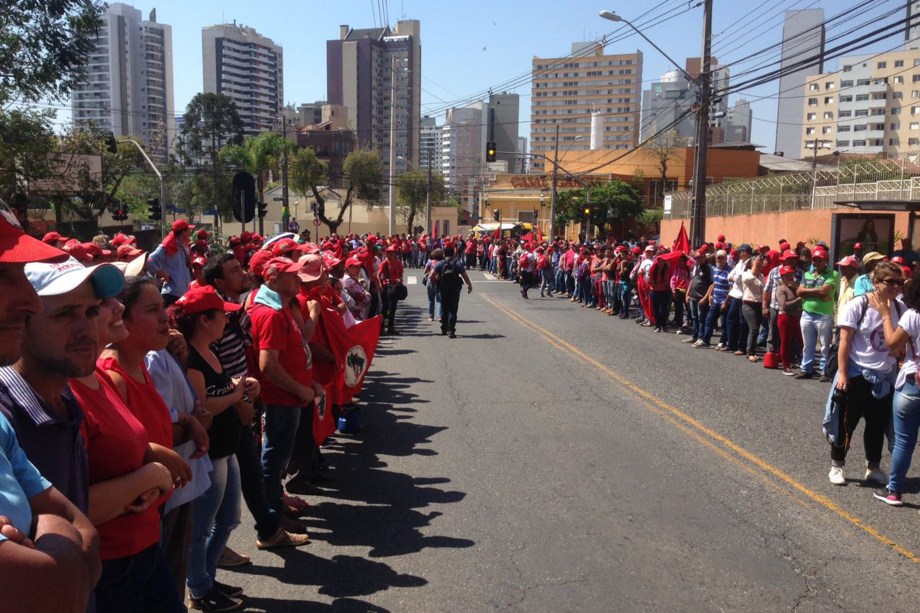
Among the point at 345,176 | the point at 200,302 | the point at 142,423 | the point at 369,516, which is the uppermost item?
the point at 345,176

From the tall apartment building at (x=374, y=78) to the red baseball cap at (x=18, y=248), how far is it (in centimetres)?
15716

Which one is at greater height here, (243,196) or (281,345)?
(243,196)

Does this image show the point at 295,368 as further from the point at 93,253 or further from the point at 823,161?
the point at 823,161

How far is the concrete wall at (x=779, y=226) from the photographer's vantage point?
27234mm

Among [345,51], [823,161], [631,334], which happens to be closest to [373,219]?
[823,161]

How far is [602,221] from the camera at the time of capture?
205 ft

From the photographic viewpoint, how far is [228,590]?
462 centimetres

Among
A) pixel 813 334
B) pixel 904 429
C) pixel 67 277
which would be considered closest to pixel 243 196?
pixel 813 334

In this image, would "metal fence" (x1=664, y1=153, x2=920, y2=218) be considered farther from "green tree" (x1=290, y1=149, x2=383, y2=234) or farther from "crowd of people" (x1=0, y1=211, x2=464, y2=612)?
"green tree" (x1=290, y1=149, x2=383, y2=234)

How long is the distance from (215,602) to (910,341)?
205 inches

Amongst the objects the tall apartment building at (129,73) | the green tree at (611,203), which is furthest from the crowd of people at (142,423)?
the tall apartment building at (129,73)

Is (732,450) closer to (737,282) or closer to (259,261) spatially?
(259,261)

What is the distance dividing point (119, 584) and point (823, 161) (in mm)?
79688

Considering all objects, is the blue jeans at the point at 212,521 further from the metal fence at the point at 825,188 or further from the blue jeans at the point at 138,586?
the metal fence at the point at 825,188
